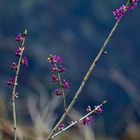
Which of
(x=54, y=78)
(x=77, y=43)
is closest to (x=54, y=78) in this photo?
(x=54, y=78)

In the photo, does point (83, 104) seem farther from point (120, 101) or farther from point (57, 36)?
point (57, 36)

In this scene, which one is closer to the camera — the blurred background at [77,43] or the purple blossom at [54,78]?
the purple blossom at [54,78]

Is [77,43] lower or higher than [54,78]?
higher

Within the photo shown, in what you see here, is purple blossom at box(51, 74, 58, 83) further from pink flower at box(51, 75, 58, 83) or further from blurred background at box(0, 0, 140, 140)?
blurred background at box(0, 0, 140, 140)

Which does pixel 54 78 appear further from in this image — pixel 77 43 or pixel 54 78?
pixel 77 43

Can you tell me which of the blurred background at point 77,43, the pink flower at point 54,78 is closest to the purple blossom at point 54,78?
the pink flower at point 54,78

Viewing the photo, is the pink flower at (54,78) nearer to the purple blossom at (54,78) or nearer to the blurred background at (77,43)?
the purple blossom at (54,78)

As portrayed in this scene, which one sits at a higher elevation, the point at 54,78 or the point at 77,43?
the point at 77,43

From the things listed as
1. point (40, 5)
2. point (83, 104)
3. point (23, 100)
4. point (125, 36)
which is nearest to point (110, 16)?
point (125, 36)

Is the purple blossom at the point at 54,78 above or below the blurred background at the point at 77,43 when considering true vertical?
below

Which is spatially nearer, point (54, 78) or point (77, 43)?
point (54, 78)

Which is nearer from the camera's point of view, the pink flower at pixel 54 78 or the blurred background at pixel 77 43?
the pink flower at pixel 54 78
